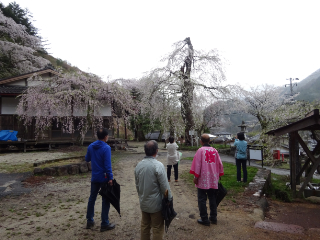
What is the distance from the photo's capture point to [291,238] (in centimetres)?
340

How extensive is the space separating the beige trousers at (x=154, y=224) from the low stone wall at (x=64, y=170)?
6.14 meters

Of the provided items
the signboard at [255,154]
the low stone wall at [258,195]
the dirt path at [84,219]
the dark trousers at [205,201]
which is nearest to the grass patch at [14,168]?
the dirt path at [84,219]

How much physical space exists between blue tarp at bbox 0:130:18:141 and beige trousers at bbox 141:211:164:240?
576 inches

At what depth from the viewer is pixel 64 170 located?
26.3ft

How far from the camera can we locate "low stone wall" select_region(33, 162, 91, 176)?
7.76m

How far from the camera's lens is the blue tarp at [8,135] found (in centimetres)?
1379

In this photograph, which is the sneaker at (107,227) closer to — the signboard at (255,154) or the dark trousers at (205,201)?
the dark trousers at (205,201)

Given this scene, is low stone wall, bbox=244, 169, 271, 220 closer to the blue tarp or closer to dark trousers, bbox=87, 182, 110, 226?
dark trousers, bbox=87, 182, 110, 226

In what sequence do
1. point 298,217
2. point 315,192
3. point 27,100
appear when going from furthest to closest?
point 27,100
point 315,192
point 298,217

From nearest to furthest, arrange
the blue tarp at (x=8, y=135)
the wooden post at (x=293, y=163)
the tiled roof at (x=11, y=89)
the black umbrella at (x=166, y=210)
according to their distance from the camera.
Answer: the black umbrella at (x=166, y=210)
the wooden post at (x=293, y=163)
the blue tarp at (x=8, y=135)
the tiled roof at (x=11, y=89)

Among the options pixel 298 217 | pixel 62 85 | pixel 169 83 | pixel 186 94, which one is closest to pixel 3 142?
pixel 62 85

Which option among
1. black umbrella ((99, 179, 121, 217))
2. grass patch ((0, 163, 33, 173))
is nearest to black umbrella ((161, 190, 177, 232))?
black umbrella ((99, 179, 121, 217))

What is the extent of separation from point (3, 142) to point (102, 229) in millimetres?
13638

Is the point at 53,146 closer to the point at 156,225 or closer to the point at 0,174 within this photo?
the point at 0,174
